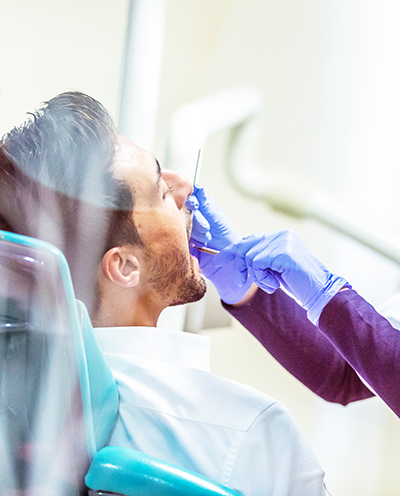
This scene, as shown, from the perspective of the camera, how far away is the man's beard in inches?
33.0

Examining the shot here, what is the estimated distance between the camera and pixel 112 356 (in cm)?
77

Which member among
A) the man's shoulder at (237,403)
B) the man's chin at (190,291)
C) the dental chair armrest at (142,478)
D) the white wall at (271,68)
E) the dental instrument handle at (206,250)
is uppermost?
the white wall at (271,68)

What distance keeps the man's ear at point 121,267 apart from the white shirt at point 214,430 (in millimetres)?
112

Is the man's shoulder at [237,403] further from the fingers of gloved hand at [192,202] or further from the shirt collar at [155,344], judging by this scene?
the fingers of gloved hand at [192,202]

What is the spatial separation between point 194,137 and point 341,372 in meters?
0.54

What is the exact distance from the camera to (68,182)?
71cm

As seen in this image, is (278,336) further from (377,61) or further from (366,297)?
(377,61)

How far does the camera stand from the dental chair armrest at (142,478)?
604mm

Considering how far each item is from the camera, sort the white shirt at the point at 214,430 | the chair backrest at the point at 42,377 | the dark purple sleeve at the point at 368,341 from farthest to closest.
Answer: the dark purple sleeve at the point at 368,341 < the white shirt at the point at 214,430 < the chair backrest at the point at 42,377

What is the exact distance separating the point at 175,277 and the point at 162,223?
0.09 metres

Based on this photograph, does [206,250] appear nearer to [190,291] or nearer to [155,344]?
[190,291]

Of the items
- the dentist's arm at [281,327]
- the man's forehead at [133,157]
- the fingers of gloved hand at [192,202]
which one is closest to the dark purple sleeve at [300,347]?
the dentist's arm at [281,327]

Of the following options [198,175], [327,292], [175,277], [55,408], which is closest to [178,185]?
[198,175]

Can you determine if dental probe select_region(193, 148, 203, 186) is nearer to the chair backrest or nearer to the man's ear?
the man's ear
